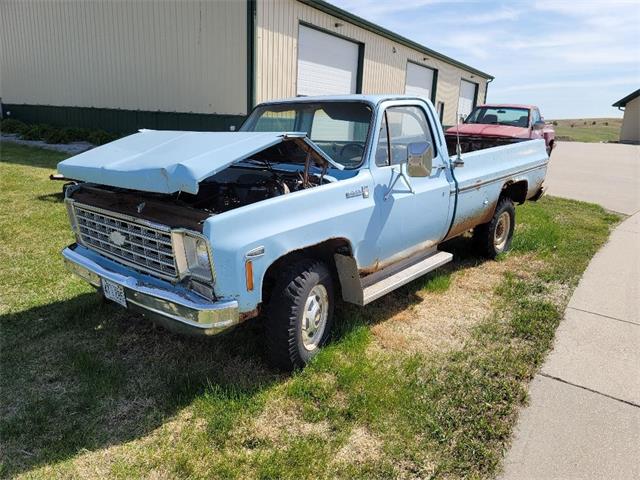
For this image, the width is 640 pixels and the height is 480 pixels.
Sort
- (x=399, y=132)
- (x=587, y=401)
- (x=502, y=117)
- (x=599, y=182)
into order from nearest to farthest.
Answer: (x=587, y=401), (x=399, y=132), (x=502, y=117), (x=599, y=182)

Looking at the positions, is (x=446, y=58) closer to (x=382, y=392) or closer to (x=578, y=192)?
(x=578, y=192)

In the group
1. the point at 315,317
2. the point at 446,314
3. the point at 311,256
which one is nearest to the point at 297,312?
the point at 315,317

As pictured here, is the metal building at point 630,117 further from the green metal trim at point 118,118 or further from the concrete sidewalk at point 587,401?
the concrete sidewalk at point 587,401

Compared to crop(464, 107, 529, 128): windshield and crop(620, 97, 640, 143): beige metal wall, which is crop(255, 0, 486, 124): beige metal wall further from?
crop(620, 97, 640, 143): beige metal wall

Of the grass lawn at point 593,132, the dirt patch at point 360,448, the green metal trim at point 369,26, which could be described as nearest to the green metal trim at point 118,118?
the green metal trim at point 369,26

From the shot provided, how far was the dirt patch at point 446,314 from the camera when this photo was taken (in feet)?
13.4

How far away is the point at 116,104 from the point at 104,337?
549 inches

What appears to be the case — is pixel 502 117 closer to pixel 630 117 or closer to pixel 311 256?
pixel 311 256

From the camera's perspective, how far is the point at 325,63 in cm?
1499

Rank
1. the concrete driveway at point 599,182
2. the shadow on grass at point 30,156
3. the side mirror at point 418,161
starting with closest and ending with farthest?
the side mirror at point 418,161, the concrete driveway at point 599,182, the shadow on grass at point 30,156

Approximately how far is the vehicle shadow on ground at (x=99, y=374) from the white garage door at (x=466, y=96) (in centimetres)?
2475

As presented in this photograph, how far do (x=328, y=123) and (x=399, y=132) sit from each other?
2.21ft

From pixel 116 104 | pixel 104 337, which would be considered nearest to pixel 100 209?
pixel 104 337

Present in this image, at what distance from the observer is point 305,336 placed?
11.5 feet
